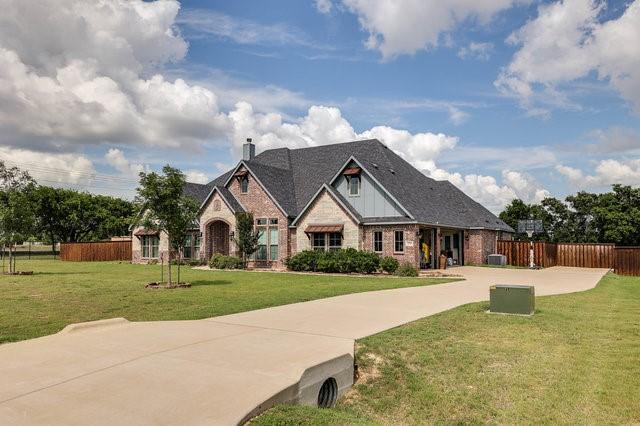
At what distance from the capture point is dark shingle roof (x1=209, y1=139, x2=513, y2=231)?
101 feet

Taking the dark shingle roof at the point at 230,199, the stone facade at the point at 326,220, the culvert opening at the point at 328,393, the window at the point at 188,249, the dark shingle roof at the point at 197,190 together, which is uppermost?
the dark shingle roof at the point at 197,190

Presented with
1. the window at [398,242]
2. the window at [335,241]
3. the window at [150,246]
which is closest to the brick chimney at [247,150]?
the window at [150,246]

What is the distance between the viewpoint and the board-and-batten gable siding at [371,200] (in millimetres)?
28864

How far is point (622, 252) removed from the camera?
3138 cm

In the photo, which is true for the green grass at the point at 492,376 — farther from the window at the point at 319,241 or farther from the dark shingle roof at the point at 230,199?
the dark shingle roof at the point at 230,199

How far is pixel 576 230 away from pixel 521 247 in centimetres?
1954

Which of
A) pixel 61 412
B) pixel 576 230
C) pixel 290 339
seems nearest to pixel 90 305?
pixel 290 339

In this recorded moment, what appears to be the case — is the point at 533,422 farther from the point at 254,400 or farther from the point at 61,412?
the point at 61,412

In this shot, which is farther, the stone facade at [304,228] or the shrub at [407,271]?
the stone facade at [304,228]

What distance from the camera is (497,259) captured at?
34469mm

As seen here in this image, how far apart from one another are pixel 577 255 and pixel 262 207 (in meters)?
22.7

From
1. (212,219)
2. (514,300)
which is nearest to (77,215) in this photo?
(212,219)

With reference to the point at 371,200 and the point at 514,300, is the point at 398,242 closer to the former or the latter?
the point at 371,200

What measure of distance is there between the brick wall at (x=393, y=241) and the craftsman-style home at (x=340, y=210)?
59 mm
